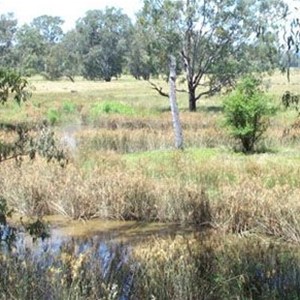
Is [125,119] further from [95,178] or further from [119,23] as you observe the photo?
[119,23]

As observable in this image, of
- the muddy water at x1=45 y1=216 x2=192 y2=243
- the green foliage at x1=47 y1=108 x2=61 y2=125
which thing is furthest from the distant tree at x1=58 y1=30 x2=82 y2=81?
the muddy water at x1=45 y1=216 x2=192 y2=243

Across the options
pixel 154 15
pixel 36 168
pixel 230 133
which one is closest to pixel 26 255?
pixel 36 168

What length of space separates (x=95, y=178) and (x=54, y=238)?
212 centimetres

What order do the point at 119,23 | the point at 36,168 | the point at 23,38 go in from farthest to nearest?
1. the point at 119,23
2. the point at 23,38
3. the point at 36,168

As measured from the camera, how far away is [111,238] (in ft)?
39.0

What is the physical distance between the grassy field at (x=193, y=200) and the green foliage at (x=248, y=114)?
2.32 ft

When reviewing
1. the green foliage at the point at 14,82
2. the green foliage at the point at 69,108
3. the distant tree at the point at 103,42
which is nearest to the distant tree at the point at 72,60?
the distant tree at the point at 103,42

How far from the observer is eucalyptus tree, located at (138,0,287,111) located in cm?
3738

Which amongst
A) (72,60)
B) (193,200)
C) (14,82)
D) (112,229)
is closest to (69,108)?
(112,229)

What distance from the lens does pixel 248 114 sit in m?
20.2

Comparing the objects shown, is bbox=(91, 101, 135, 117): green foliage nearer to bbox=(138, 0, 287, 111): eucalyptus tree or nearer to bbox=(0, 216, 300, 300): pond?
bbox=(138, 0, 287, 111): eucalyptus tree

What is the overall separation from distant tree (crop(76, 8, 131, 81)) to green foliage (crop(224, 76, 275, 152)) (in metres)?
74.7

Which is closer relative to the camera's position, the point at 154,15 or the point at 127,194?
the point at 127,194

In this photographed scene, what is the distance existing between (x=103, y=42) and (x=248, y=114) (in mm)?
82265
